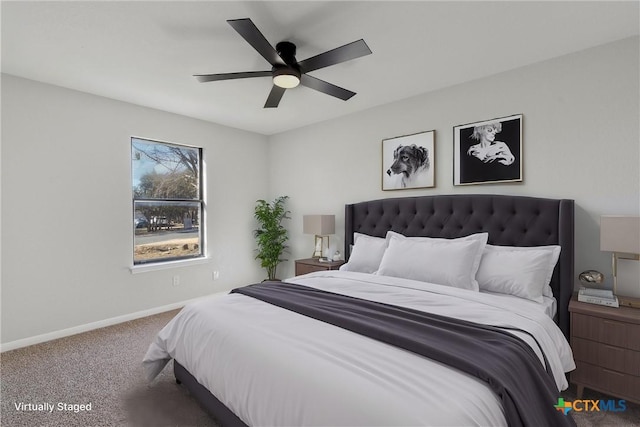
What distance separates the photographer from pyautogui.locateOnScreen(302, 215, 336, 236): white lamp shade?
3939 millimetres

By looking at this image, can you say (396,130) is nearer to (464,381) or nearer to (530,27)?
(530,27)

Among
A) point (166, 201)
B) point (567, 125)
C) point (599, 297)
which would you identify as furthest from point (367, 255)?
point (166, 201)

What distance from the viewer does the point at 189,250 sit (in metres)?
4.30

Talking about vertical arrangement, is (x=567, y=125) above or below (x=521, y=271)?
above

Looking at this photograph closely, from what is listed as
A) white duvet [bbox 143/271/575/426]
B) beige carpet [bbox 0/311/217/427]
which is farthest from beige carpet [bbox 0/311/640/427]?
white duvet [bbox 143/271/575/426]

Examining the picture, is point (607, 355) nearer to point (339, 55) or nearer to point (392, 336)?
point (392, 336)

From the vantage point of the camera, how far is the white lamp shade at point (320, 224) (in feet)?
12.9

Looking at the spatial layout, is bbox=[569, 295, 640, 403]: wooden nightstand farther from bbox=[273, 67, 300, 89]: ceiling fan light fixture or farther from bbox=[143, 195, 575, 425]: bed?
bbox=[273, 67, 300, 89]: ceiling fan light fixture

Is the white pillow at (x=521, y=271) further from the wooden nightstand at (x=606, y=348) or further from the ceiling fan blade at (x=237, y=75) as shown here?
the ceiling fan blade at (x=237, y=75)

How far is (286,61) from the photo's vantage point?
2271mm

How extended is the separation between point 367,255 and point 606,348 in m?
1.90

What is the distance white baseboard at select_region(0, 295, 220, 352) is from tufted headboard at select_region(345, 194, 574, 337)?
2454mm

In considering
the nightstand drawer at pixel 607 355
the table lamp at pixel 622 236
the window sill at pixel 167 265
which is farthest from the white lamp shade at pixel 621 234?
the window sill at pixel 167 265

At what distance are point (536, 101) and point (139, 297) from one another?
464 cm
